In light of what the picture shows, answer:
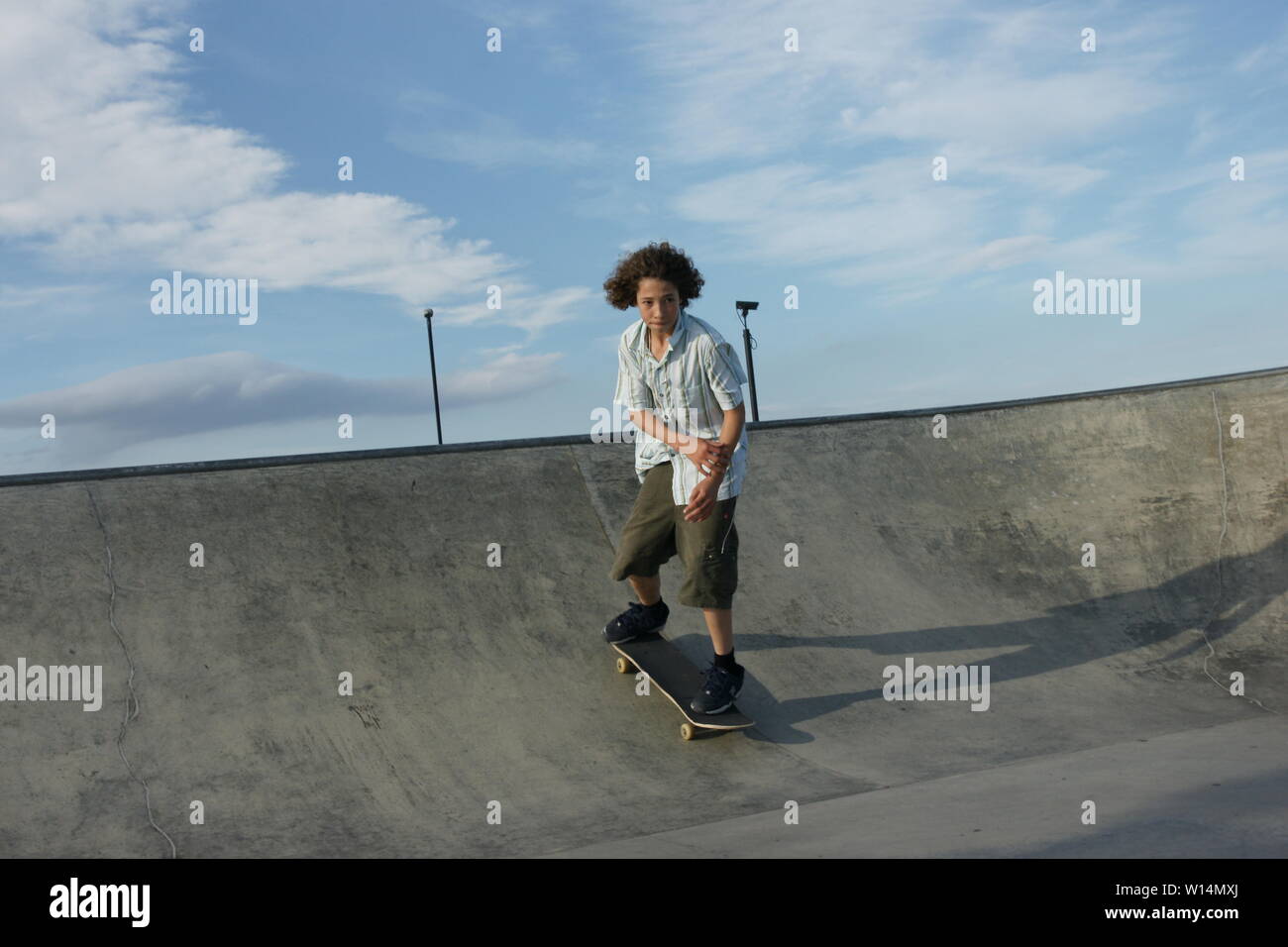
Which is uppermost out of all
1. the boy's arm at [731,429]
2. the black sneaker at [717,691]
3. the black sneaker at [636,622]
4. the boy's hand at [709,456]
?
the boy's arm at [731,429]

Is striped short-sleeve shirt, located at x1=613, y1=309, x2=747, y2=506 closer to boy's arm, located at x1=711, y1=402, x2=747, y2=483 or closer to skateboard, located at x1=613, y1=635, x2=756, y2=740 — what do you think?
boy's arm, located at x1=711, y1=402, x2=747, y2=483

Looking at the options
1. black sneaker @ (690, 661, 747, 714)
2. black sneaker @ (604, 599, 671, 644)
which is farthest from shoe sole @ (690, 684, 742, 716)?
black sneaker @ (604, 599, 671, 644)

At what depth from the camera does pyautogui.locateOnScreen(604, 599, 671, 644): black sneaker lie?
502 cm

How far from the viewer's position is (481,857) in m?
3.47

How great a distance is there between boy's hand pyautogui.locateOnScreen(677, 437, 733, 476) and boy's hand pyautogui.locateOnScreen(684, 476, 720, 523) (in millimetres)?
55

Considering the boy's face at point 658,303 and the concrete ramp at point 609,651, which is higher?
the boy's face at point 658,303

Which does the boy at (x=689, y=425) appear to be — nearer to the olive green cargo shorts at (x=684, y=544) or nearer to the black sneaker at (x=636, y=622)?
the olive green cargo shorts at (x=684, y=544)

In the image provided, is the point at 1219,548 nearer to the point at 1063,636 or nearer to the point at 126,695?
the point at 1063,636

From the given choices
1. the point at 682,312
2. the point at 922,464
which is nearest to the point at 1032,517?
the point at 922,464

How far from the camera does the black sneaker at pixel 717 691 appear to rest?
4.47 m

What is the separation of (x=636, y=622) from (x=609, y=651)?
24 cm

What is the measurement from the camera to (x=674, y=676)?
15.7ft

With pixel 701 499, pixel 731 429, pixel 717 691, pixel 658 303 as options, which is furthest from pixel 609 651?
pixel 658 303

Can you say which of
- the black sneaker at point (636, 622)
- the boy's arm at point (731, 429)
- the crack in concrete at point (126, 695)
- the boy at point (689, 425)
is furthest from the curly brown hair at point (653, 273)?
the crack in concrete at point (126, 695)
